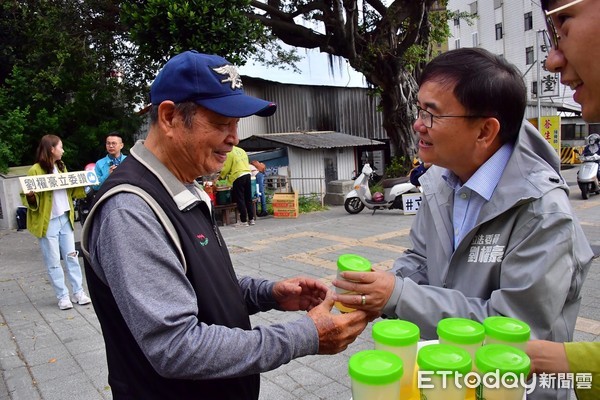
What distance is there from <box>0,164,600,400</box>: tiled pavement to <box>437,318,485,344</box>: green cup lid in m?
1.96

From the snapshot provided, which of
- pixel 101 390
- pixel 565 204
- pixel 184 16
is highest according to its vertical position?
pixel 184 16

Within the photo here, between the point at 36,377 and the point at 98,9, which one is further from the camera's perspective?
the point at 98,9

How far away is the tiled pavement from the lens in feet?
10.3

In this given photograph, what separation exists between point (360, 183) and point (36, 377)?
25.6 feet

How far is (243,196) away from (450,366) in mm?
8577

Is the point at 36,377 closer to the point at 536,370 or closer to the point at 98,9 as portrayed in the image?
the point at 536,370

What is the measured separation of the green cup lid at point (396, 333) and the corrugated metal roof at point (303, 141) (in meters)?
12.7

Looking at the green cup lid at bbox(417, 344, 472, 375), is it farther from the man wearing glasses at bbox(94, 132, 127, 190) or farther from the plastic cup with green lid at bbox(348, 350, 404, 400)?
the man wearing glasses at bbox(94, 132, 127, 190)

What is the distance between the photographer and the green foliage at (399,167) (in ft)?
43.8

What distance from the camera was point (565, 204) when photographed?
140cm

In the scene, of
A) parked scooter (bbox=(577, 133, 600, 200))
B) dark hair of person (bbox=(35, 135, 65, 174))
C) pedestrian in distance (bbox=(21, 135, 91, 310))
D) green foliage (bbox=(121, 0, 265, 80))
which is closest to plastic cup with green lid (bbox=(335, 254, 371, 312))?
pedestrian in distance (bbox=(21, 135, 91, 310))

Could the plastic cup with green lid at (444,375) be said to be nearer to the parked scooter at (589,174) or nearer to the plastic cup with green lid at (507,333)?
the plastic cup with green lid at (507,333)

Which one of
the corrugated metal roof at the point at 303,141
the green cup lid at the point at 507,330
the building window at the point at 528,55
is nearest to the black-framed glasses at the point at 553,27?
the green cup lid at the point at 507,330

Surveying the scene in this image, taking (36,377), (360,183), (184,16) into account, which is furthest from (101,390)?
(360,183)
